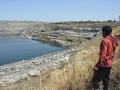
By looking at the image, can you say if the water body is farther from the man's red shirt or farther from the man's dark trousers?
the man's red shirt

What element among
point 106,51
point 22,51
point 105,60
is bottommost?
point 22,51

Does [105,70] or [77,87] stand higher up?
[105,70]

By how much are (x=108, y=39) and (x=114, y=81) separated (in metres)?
1.69

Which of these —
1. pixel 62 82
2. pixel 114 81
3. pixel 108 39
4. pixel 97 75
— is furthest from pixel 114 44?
pixel 62 82

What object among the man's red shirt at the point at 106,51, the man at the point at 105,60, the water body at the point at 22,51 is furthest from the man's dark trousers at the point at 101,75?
the water body at the point at 22,51

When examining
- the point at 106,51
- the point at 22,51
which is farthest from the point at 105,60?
the point at 22,51

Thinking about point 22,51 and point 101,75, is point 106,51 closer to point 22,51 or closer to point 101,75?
point 101,75

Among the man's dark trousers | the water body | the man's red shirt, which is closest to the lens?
the man's red shirt

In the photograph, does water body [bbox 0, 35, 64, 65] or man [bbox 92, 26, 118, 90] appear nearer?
man [bbox 92, 26, 118, 90]

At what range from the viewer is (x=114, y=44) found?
7938 millimetres

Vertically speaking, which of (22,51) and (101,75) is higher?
(101,75)

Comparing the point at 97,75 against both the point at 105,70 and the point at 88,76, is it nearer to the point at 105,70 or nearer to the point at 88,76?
the point at 105,70

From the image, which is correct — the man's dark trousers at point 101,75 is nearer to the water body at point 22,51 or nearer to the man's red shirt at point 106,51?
the man's red shirt at point 106,51

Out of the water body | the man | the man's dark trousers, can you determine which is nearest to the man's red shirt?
the man
